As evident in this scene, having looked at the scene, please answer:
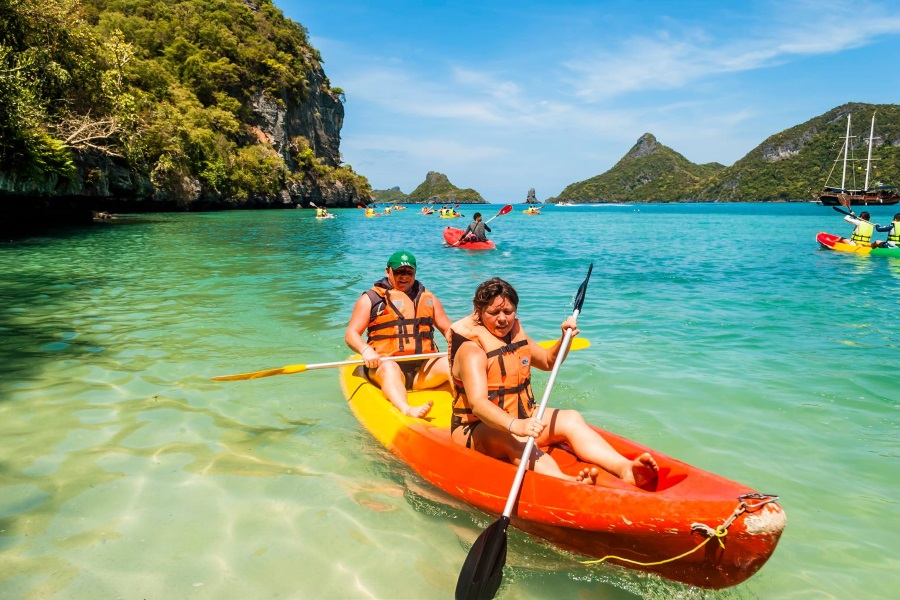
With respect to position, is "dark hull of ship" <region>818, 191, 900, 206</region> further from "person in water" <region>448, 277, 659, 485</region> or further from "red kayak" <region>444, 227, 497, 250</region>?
"person in water" <region>448, 277, 659, 485</region>

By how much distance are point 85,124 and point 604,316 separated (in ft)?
74.9

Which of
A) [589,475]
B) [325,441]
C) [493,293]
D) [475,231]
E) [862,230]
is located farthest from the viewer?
[475,231]

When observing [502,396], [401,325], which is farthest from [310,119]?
[502,396]

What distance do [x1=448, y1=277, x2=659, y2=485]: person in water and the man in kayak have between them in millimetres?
1598

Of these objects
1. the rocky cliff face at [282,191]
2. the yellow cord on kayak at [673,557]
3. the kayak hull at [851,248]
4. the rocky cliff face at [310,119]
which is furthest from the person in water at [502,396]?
the rocky cliff face at [310,119]

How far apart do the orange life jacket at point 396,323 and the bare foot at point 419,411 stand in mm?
993

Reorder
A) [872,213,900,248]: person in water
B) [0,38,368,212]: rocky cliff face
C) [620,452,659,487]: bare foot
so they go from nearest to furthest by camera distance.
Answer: [620,452,659,487]: bare foot, [872,213,900,248]: person in water, [0,38,368,212]: rocky cliff face

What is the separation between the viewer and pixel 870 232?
684 inches

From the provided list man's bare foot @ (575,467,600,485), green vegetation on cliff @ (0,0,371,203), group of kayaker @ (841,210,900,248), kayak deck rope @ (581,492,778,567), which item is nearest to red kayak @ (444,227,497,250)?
group of kayaker @ (841,210,900,248)

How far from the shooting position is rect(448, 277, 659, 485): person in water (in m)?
3.32

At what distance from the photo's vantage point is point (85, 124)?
2198 cm

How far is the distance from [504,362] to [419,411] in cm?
115

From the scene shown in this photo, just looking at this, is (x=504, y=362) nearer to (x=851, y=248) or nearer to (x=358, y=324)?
(x=358, y=324)

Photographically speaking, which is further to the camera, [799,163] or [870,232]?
[799,163]
